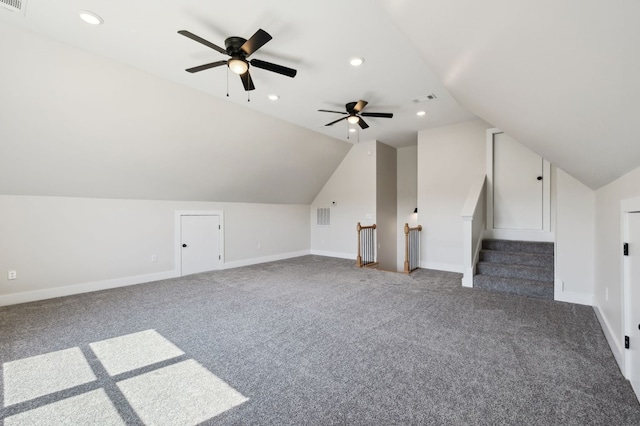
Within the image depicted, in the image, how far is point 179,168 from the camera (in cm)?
524

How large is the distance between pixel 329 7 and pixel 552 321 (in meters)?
4.17

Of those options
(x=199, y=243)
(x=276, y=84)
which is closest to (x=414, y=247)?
(x=276, y=84)

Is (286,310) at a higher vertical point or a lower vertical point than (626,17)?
lower

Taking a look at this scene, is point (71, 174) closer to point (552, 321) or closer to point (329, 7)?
point (329, 7)

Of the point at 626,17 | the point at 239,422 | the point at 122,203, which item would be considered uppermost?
the point at 626,17

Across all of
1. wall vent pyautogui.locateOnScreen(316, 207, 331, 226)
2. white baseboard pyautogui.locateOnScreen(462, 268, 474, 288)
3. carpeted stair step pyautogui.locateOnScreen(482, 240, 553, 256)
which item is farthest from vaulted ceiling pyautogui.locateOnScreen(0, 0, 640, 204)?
wall vent pyautogui.locateOnScreen(316, 207, 331, 226)

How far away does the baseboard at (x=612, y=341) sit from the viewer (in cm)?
238

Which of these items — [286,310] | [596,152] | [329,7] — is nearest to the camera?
[596,152]

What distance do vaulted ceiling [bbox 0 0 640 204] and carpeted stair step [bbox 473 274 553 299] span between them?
66.4 inches

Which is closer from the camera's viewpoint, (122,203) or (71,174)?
(71,174)

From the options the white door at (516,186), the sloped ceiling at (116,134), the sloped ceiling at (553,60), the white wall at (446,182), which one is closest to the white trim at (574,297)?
the white door at (516,186)

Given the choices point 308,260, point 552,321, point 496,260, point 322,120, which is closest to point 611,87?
point 552,321

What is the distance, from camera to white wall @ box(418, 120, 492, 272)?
582cm

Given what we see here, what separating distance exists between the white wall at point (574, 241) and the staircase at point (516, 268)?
251mm
